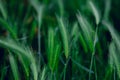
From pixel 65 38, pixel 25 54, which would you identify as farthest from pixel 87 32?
pixel 25 54

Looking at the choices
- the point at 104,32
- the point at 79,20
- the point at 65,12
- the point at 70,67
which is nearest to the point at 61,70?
the point at 70,67

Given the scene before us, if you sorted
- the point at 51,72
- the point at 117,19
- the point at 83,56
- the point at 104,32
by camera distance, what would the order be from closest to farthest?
the point at 51,72 < the point at 83,56 < the point at 104,32 < the point at 117,19

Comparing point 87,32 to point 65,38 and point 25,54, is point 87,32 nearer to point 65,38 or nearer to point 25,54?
point 65,38

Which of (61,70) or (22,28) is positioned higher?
(22,28)

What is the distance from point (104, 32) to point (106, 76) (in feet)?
1.46

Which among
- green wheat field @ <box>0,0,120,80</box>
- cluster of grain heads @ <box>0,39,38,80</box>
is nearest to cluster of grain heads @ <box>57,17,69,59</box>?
green wheat field @ <box>0,0,120,80</box>

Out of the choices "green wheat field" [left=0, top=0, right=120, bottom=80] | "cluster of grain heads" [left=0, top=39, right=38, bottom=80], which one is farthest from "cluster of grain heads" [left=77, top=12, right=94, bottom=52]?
"cluster of grain heads" [left=0, top=39, right=38, bottom=80]

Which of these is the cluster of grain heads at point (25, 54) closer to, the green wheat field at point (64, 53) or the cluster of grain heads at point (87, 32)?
the green wheat field at point (64, 53)

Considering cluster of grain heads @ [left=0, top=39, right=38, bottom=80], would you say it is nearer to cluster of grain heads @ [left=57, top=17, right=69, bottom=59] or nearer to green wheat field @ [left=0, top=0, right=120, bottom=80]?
green wheat field @ [left=0, top=0, right=120, bottom=80]

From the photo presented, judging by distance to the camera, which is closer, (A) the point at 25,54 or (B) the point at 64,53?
(A) the point at 25,54

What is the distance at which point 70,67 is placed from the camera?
1.20 metres

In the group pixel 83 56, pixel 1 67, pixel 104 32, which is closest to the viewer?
pixel 1 67

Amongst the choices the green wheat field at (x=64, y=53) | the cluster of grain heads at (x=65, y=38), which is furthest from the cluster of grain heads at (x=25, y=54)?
the cluster of grain heads at (x=65, y=38)

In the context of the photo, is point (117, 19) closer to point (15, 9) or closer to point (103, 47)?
point (103, 47)
